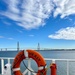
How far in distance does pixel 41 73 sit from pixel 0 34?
35.8 metres

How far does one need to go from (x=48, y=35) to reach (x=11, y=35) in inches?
353

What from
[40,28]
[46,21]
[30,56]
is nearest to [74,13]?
[46,21]

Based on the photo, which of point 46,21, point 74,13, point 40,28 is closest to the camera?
point 74,13

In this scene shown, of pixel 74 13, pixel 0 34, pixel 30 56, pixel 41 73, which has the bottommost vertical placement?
pixel 41 73

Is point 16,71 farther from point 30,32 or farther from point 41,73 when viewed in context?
point 30,32

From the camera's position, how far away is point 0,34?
37969 millimetres

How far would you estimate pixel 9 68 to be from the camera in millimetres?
3338

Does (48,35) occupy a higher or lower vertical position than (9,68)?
higher

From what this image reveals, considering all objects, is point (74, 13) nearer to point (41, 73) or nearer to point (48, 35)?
point (48, 35)

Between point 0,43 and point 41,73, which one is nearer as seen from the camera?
point 41,73

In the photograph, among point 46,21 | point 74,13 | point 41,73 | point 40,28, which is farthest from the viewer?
point 40,28

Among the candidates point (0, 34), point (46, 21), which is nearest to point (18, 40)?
point (0, 34)

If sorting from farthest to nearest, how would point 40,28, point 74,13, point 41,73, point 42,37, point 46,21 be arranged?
point 42,37
point 40,28
point 46,21
point 74,13
point 41,73

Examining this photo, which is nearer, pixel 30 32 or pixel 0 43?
pixel 0 43
